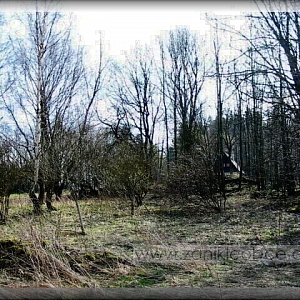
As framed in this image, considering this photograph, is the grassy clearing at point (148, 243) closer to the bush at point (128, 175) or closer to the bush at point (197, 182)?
the bush at point (197, 182)

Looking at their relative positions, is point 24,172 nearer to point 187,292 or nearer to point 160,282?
point 160,282

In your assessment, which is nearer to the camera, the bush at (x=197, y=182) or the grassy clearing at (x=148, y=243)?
the grassy clearing at (x=148, y=243)

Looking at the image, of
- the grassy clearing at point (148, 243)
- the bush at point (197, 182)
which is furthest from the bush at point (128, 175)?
the bush at point (197, 182)

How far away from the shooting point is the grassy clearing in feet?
14.6

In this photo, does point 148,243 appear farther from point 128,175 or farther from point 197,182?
point 128,175

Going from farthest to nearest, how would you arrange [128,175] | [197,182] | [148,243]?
[128,175] → [197,182] → [148,243]

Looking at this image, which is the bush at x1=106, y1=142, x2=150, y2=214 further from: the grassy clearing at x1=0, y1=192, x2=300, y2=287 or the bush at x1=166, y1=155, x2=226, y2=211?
the bush at x1=166, y1=155, x2=226, y2=211

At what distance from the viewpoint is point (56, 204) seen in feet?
50.1

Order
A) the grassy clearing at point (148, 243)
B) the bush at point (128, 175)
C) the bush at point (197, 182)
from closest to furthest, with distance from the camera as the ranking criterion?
the grassy clearing at point (148, 243) < the bush at point (197, 182) < the bush at point (128, 175)

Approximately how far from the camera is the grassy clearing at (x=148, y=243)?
175 inches

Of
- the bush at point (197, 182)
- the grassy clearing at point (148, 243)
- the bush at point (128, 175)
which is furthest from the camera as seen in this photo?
the bush at point (128, 175)

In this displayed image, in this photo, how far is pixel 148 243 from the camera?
22.0ft

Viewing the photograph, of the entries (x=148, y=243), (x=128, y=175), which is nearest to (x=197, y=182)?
(x=128, y=175)

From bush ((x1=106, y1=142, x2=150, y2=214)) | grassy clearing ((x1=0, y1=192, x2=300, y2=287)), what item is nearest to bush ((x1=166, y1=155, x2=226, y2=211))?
grassy clearing ((x1=0, y1=192, x2=300, y2=287))
